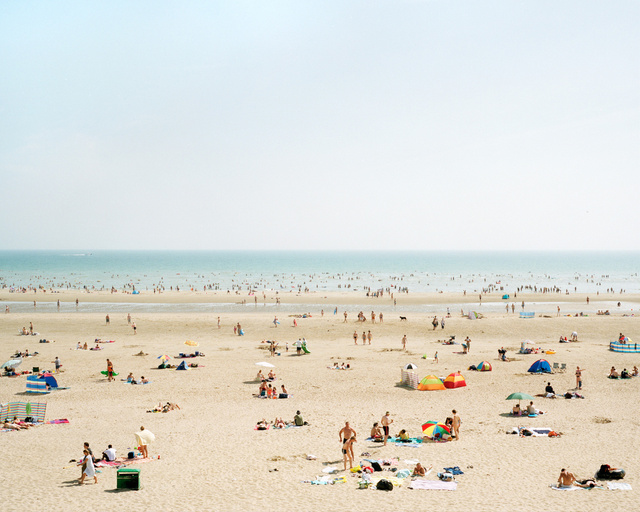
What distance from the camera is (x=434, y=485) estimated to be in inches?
479

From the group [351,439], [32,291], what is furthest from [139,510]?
[32,291]

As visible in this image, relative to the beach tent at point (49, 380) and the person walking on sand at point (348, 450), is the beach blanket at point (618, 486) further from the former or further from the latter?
the beach tent at point (49, 380)

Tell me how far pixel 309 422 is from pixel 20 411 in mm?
11171

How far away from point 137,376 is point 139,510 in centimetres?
1620

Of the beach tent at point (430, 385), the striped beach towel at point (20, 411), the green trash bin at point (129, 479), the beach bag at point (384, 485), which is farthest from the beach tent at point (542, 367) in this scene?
the striped beach towel at point (20, 411)

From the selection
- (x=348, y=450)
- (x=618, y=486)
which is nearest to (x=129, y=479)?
(x=348, y=450)

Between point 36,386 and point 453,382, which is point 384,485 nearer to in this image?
point 453,382

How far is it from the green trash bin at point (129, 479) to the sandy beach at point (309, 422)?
21 centimetres

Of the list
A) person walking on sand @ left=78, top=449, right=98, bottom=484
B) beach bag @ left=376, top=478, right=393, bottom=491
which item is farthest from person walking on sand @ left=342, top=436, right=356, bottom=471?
person walking on sand @ left=78, top=449, right=98, bottom=484

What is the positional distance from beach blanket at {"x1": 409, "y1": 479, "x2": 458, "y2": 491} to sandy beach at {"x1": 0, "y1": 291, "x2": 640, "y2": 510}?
19 cm

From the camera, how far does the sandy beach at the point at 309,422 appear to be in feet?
38.3

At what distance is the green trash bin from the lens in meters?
12.0

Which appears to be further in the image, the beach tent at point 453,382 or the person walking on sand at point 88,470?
the beach tent at point 453,382

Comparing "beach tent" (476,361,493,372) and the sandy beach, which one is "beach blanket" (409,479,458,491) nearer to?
the sandy beach
